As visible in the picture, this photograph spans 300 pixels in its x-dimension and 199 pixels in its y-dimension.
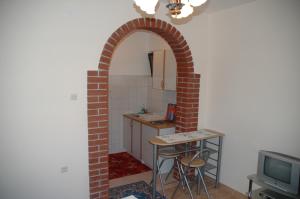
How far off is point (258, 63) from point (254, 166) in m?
1.37

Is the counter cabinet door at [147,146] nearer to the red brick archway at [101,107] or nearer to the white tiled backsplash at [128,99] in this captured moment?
the white tiled backsplash at [128,99]

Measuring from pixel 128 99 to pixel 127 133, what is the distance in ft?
2.49

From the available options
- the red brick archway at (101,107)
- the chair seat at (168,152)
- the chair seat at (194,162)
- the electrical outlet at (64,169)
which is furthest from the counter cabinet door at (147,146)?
the electrical outlet at (64,169)

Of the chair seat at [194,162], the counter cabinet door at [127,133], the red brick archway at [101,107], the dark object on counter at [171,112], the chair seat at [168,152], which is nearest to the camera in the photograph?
the red brick archway at [101,107]

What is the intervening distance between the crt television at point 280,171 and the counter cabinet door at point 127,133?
8.82ft

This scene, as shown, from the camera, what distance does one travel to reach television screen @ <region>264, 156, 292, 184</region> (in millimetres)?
2157

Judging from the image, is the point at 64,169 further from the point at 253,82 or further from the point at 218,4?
the point at 218,4

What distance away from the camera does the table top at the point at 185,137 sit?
275 cm

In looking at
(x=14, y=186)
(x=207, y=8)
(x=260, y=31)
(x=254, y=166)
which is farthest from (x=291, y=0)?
(x=14, y=186)

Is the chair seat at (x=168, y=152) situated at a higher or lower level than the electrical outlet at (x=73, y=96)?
lower

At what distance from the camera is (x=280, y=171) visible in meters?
2.22

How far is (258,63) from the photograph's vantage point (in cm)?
272

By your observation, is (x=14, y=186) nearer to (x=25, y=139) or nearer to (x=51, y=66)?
(x=25, y=139)

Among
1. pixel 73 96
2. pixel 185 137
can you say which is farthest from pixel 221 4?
pixel 73 96
